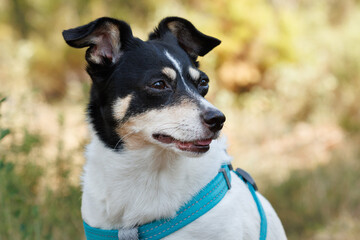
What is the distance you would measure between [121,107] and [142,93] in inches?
5.8

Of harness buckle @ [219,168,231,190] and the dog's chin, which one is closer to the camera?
the dog's chin

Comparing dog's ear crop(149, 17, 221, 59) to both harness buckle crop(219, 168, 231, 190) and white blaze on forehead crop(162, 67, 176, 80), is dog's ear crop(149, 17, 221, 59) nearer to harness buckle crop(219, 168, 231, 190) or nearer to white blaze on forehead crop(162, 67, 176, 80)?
white blaze on forehead crop(162, 67, 176, 80)

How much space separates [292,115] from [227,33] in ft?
10.9

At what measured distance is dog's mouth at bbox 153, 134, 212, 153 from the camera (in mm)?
2223

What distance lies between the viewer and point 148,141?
2303mm

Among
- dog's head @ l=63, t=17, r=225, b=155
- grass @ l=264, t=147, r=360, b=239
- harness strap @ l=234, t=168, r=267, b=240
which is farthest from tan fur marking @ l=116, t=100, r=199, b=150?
grass @ l=264, t=147, r=360, b=239

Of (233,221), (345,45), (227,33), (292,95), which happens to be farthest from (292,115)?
(233,221)

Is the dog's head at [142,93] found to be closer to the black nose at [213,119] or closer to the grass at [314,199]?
the black nose at [213,119]

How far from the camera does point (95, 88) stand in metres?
2.48

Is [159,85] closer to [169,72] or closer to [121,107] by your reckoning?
[169,72]

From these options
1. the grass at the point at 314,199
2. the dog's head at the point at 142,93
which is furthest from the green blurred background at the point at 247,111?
the dog's head at the point at 142,93

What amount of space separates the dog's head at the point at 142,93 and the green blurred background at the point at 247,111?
1.16 ft

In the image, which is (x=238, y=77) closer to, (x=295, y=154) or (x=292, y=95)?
(x=292, y=95)

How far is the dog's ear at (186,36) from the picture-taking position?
2754 millimetres
